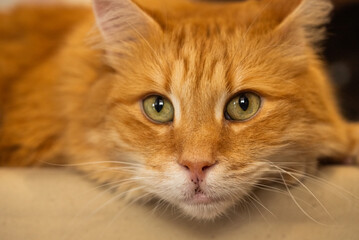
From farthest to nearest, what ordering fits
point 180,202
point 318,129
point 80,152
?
point 80,152
point 318,129
point 180,202

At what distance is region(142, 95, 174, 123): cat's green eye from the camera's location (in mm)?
1444

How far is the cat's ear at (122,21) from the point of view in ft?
4.96

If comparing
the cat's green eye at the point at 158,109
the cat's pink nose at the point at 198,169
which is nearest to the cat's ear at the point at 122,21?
the cat's green eye at the point at 158,109

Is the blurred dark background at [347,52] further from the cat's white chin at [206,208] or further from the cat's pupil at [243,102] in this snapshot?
the cat's white chin at [206,208]

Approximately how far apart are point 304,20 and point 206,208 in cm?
72

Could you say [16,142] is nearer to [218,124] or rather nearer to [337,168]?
[218,124]

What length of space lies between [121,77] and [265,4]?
0.58 m

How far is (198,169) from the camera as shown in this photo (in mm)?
1256

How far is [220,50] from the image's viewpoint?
144 cm

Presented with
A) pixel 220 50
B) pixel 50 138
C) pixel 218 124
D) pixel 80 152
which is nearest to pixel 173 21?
pixel 220 50

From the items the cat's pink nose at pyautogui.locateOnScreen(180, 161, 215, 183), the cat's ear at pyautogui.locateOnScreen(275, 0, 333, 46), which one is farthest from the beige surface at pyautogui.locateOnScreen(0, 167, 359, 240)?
the cat's ear at pyautogui.locateOnScreen(275, 0, 333, 46)

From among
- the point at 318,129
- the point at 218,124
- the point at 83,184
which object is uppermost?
the point at 318,129

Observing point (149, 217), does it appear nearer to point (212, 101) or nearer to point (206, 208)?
point (206, 208)

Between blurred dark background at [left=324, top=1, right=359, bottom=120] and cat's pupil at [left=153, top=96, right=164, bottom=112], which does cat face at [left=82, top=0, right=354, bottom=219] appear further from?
blurred dark background at [left=324, top=1, right=359, bottom=120]
